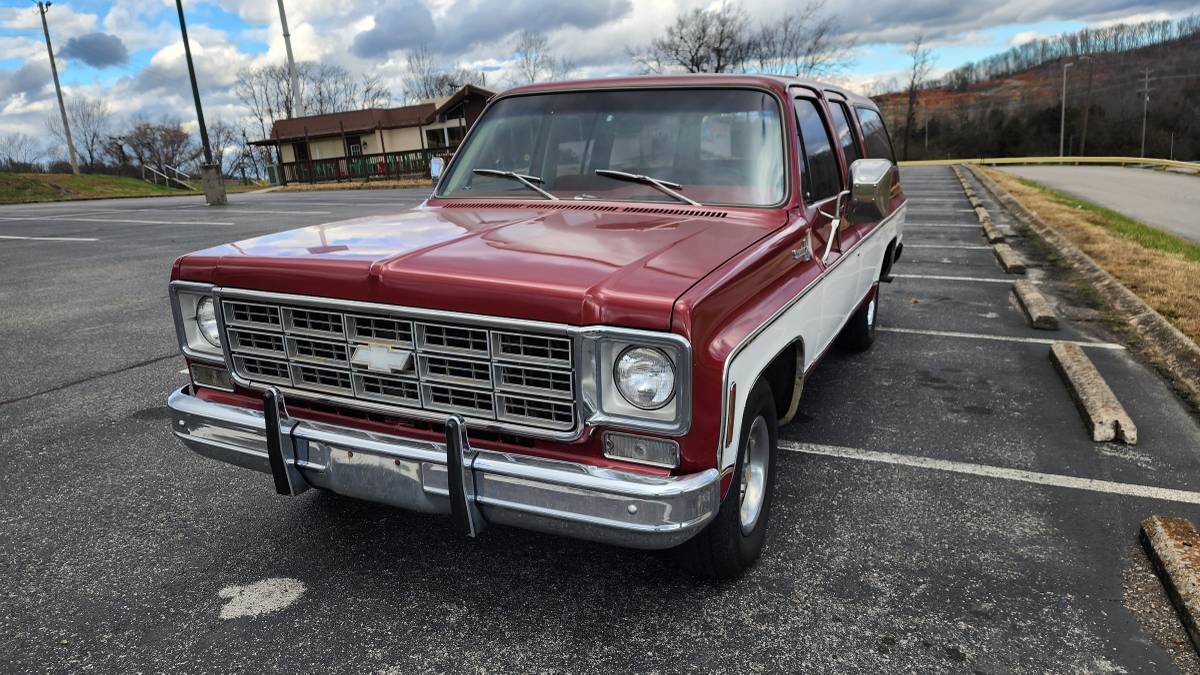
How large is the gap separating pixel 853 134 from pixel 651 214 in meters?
2.34

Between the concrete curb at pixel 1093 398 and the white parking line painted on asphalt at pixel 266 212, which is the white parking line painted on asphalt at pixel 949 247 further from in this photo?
the white parking line painted on asphalt at pixel 266 212

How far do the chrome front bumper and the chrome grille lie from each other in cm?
13

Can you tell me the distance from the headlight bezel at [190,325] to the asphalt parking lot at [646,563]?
834 mm

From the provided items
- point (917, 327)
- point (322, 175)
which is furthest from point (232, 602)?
point (322, 175)

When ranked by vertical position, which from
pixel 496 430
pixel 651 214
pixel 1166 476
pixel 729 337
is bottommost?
pixel 1166 476

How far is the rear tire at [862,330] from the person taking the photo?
5590 mm

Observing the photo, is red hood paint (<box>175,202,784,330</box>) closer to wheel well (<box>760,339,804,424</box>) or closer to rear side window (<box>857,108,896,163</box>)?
wheel well (<box>760,339,804,424</box>)

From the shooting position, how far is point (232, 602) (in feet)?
9.22

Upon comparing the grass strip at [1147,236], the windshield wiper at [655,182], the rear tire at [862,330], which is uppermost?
the windshield wiper at [655,182]

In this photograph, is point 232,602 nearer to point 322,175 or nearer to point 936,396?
point 936,396

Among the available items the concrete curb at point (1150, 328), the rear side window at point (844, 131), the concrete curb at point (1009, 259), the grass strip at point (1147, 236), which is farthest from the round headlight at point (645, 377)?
the grass strip at point (1147, 236)

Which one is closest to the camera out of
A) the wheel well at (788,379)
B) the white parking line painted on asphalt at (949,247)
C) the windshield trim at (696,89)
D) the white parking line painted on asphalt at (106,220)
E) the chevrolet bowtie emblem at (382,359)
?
the chevrolet bowtie emblem at (382,359)

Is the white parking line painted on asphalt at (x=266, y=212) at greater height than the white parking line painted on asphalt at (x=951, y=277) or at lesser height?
greater

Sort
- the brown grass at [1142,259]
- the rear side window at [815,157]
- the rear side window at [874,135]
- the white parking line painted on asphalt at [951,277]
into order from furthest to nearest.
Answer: the white parking line painted on asphalt at [951,277]
the brown grass at [1142,259]
the rear side window at [874,135]
the rear side window at [815,157]
